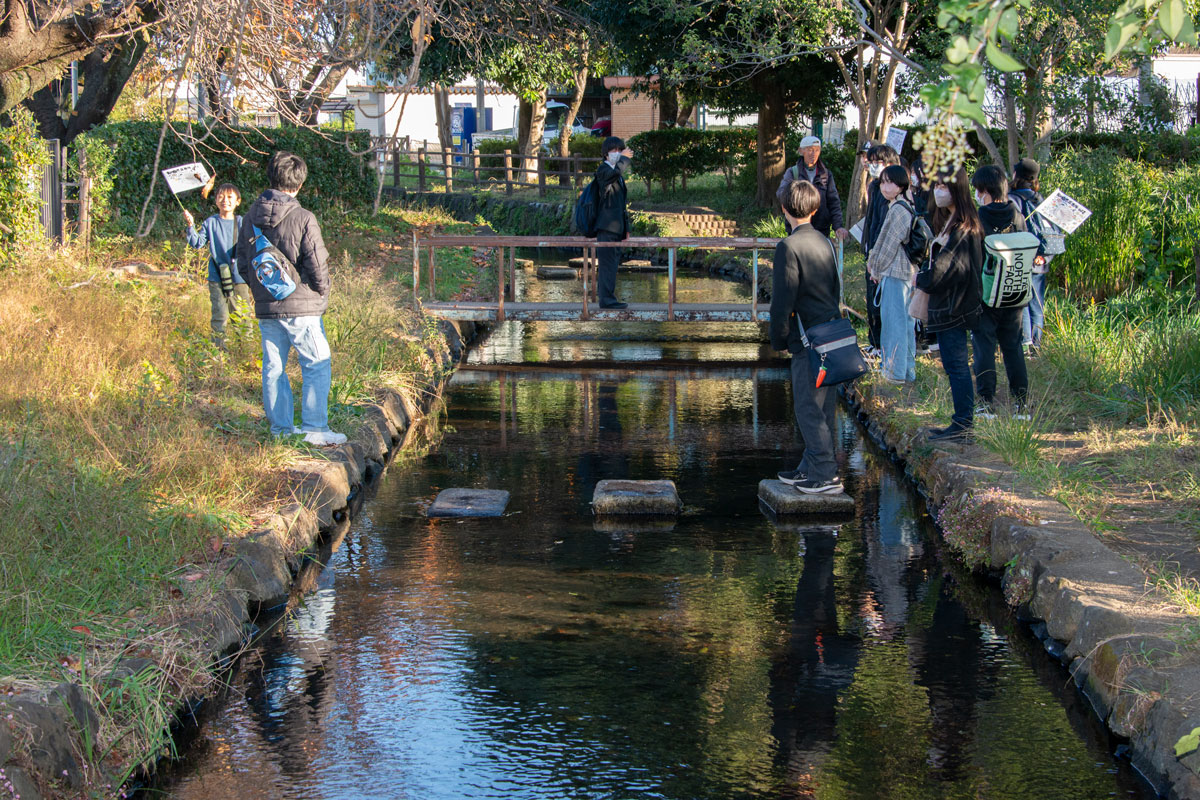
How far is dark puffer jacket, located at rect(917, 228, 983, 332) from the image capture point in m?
7.81

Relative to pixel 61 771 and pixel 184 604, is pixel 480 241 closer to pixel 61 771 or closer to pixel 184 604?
pixel 184 604

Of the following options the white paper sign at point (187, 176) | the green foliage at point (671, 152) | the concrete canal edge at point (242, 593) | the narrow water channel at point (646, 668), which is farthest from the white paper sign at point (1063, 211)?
the green foliage at point (671, 152)

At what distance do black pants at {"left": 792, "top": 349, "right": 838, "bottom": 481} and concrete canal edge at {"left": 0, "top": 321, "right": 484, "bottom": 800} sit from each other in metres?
2.84

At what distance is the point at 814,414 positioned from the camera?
7.30 meters

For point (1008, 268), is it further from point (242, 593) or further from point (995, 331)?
point (242, 593)

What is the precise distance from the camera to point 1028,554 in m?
5.80

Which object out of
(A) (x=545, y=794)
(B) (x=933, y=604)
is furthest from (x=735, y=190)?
(A) (x=545, y=794)

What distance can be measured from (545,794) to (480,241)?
29.1 ft

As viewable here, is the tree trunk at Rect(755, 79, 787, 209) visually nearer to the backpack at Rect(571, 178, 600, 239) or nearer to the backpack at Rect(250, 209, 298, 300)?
the backpack at Rect(571, 178, 600, 239)

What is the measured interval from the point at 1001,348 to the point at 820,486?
1696 millimetres

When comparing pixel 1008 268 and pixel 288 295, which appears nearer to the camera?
pixel 288 295

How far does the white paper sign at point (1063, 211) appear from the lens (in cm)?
951

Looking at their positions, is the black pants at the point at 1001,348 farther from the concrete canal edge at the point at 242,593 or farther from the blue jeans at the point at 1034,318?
the concrete canal edge at the point at 242,593

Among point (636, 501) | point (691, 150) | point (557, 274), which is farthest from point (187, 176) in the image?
point (691, 150)
